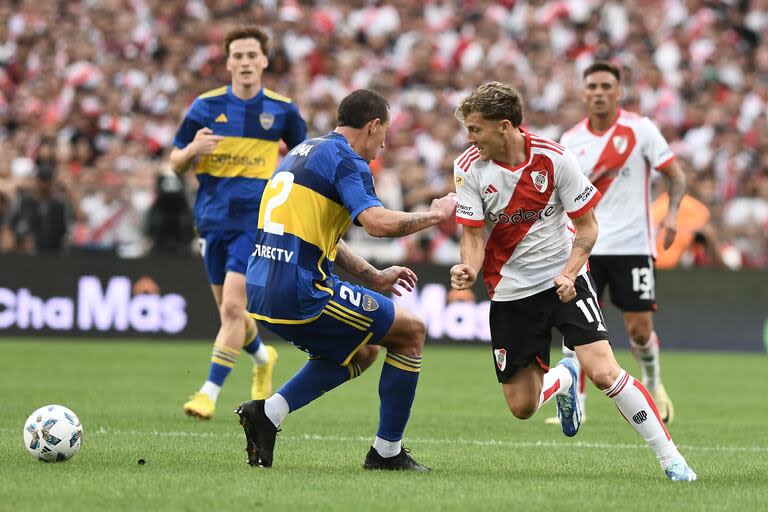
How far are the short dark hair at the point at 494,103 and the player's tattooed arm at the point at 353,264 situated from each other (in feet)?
3.43

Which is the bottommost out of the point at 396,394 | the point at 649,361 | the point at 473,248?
the point at 649,361

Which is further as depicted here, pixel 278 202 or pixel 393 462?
pixel 393 462

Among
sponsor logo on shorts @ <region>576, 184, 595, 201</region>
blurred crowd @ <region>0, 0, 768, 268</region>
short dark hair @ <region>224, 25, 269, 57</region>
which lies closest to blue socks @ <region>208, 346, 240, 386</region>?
short dark hair @ <region>224, 25, 269, 57</region>

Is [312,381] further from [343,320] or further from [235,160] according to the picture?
[235,160]

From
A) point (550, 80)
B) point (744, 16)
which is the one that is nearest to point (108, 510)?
point (550, 80)

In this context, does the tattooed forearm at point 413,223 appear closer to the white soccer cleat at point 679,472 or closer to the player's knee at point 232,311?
the white soccer cleat at point 679,472

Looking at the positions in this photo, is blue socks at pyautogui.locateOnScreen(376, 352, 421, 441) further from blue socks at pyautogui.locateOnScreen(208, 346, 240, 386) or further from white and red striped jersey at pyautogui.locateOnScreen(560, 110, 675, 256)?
white and red striped jersey at pyautogui.locateOnScreen(560, 110, 675, 256)

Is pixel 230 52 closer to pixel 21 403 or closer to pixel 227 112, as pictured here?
pixel 227 112

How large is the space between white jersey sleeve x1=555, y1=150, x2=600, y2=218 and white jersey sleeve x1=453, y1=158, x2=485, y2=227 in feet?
1.59

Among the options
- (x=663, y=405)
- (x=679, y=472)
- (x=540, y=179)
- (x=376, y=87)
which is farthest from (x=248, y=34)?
(x=376, y=87)

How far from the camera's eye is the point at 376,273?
7477 millimetres

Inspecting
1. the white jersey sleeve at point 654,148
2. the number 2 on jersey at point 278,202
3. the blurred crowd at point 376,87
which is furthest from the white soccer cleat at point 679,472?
the blurred crowd at point 376,87

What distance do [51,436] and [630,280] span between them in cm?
531

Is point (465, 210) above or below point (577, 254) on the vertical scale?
above
